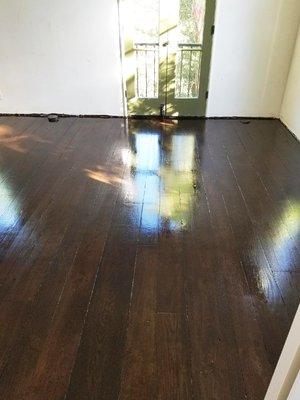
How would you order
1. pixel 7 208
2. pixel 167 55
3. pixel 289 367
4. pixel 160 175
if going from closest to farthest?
pixel 289 367, pixel 7 208, pixel 160 175, pixel 167 55

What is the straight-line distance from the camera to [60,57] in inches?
150

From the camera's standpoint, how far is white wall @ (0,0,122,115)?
355 centimetres

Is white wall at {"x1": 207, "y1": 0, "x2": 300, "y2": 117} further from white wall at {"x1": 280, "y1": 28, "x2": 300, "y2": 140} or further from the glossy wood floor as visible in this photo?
the glossy wood floor

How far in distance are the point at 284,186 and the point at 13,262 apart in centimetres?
222

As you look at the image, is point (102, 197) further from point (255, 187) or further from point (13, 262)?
point (255, 187)

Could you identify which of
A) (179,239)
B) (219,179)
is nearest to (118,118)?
(219,179)

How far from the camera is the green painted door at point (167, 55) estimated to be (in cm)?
348

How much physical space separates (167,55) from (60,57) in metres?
1.35

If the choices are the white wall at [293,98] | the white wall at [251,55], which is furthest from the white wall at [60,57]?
the white wall at [293,98]

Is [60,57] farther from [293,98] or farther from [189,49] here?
[293,98]

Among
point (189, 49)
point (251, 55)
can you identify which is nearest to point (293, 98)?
point (251, 55)

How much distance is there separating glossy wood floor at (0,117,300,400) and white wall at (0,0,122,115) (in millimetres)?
1172

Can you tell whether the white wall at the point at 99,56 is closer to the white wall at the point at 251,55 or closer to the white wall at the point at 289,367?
the white wall at the point at 251,55

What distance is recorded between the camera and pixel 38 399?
1222 mm
